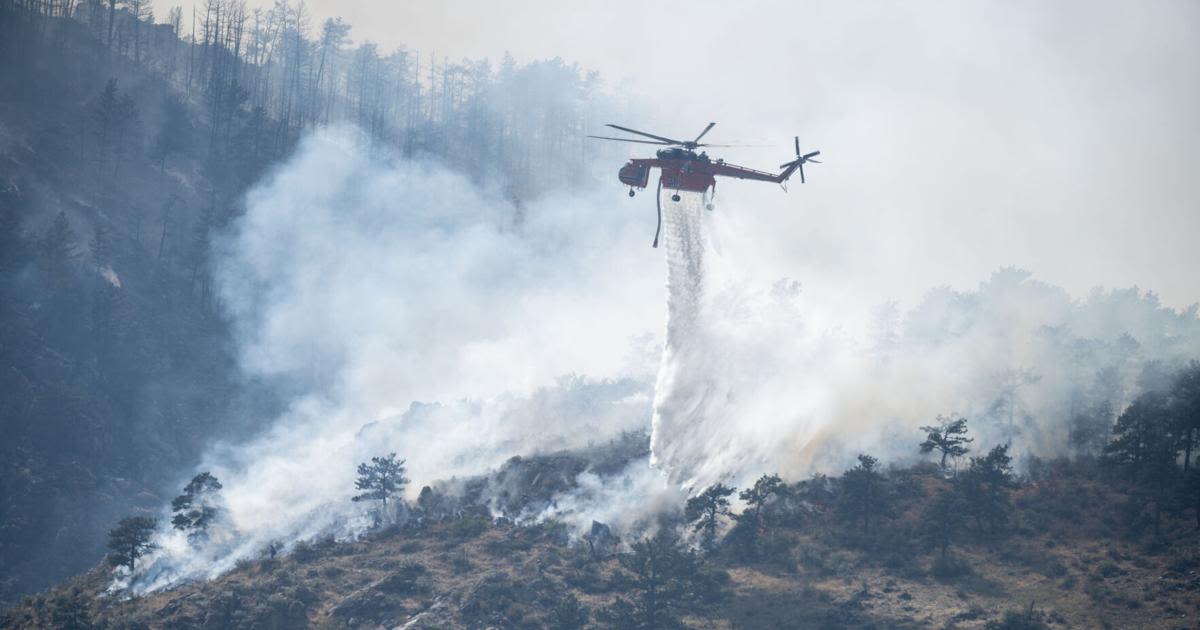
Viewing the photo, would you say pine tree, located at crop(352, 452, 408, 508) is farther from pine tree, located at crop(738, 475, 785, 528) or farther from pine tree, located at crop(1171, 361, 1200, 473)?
pine tree, located at crop(1171, 361, 1200, 473)

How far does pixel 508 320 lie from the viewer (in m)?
135

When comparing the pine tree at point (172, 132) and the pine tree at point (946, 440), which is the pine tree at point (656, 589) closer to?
the pine tree at point (946, 440)

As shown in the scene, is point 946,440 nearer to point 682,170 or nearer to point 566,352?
point 682,170

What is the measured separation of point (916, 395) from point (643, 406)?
27.6 m

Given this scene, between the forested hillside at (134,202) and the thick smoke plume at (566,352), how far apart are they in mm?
6153

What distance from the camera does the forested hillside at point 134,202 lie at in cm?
10612

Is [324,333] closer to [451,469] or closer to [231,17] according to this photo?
[451,469]

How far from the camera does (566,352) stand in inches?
5017

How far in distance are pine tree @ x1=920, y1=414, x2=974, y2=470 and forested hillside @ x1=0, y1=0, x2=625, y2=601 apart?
260 feet

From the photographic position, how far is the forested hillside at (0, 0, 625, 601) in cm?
10612

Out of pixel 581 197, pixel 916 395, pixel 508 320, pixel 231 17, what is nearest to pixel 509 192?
pixel 581 197

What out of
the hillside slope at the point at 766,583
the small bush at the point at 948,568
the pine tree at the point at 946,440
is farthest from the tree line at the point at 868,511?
the hillside slope at the point at 766,583

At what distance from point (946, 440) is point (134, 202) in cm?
10827

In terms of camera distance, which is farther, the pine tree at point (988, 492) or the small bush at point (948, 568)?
the pine tree at point (988, 492)
